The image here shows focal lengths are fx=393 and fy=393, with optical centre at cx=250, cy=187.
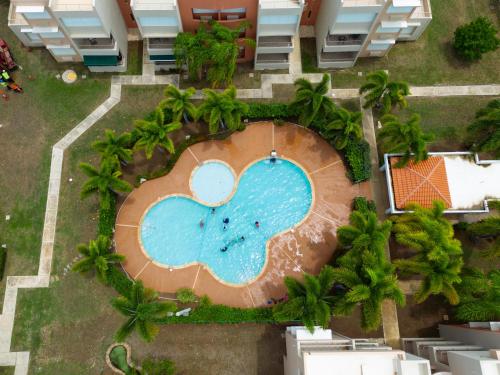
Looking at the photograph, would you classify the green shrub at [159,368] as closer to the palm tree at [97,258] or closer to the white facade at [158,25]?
the palm tree at [97,258]

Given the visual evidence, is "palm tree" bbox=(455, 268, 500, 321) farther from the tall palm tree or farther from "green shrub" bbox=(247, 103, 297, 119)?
"green shrub" bbox=(247, 103, 297, 119)

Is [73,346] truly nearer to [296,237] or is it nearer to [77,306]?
[77,306]

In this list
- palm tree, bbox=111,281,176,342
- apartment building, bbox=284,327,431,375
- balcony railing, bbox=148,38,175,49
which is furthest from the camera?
balcony railing, bbox=148,38,175,49

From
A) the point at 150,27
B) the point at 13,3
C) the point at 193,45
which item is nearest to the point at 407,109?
the point at 193,45

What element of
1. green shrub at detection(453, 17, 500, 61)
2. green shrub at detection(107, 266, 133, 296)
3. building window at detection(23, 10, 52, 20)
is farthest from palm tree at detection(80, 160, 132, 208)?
green shrub at detection(453, 17, 500, 61)

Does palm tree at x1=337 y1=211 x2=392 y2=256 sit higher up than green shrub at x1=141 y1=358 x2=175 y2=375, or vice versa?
palm tree at x1=337 y1=211 x2=392 y2=256

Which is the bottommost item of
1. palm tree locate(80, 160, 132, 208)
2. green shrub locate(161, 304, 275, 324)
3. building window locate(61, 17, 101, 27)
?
green shrub locate(161, 304, 275, 324)

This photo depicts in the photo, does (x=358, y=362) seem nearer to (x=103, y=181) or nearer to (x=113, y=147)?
(x=103, y=181)
